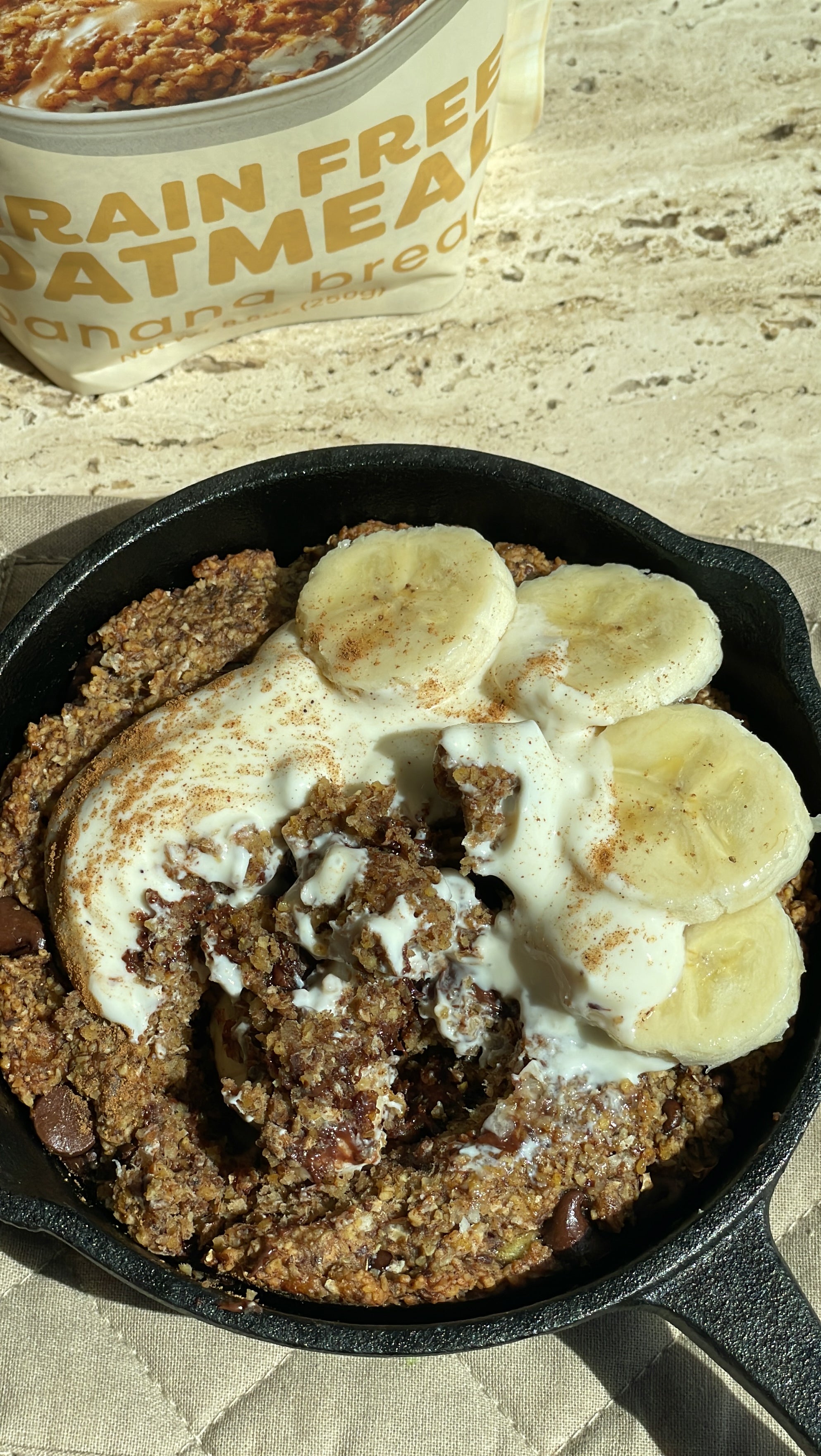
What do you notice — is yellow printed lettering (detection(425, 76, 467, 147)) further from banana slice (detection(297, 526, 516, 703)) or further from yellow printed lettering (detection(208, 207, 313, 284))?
banana slice (detection(297, 526, 516, 703))

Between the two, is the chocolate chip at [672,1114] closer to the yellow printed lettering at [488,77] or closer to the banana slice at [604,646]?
the banana slice at [604,646]

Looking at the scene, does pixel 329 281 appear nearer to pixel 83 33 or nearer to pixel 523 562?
pixel 83 33

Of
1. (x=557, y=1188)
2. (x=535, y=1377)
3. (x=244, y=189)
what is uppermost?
(x=244, y=189)

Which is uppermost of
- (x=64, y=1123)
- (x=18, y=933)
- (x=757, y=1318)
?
(x=18, y=933)

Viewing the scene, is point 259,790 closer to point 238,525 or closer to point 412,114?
point 238,525

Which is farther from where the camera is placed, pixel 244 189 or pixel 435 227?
pixel 435 227

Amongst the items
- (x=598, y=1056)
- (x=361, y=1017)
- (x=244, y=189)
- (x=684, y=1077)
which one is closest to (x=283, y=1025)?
(x=361, y=1017)

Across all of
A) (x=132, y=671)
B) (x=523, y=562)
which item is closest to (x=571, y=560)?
(x=523, y=562)
